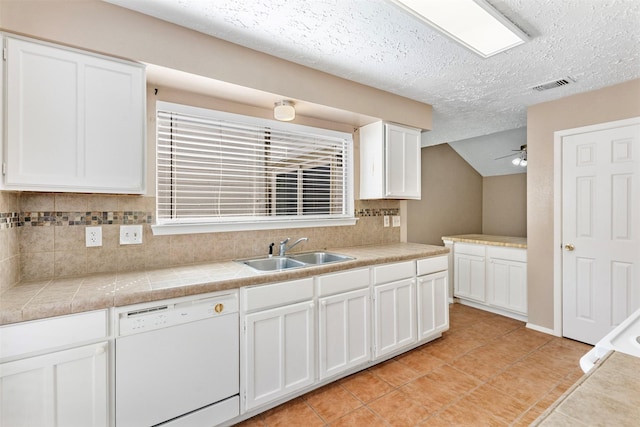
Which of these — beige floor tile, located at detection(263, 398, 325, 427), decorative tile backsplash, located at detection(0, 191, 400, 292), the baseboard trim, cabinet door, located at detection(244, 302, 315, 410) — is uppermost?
decorative tile backsplash, located at detection(0, 191, 400, 292)

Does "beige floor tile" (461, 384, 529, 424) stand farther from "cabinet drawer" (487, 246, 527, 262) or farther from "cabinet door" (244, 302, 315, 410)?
"cabinet drawer" (487, 246, 527, 262)

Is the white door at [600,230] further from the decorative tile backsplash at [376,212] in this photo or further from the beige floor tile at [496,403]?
the decorative tile backsplash at [376,212]

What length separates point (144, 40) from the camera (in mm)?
1749

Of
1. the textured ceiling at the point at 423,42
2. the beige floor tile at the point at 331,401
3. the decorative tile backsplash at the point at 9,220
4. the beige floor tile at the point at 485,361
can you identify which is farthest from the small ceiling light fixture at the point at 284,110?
the beige floor tile at the point at 485,361

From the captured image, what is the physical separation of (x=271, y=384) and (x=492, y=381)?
1.69 metres

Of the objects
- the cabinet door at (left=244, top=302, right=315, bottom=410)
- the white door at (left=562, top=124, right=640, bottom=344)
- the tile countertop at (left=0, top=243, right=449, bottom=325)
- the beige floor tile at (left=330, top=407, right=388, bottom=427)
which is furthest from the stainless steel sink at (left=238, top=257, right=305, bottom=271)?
the white door at (left=562, top=124, right=640, bottom=344)

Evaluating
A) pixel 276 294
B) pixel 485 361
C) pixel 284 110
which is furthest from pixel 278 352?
pixel 485 361

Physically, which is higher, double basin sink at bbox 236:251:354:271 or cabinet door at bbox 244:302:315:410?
double basin sink at bbox 236:251:354:271

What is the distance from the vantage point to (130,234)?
2.00 metres

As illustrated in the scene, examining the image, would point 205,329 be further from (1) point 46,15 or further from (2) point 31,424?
(1) point 46,15

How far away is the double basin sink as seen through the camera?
241cm

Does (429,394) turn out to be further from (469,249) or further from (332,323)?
(469,249)

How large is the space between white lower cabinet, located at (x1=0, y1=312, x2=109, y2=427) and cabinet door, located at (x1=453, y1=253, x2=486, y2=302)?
3954 millimetres

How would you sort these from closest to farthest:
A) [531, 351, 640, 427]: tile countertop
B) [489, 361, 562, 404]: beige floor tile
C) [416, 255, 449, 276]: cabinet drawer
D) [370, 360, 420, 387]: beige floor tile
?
[531, 351, 640, 427]: tile countertop < [489, 361, 562, 404]: beige floor tile < [370, 360, 420, 387]: beige floor tile < [416, 255, 449, 276]: cabinet drawer
